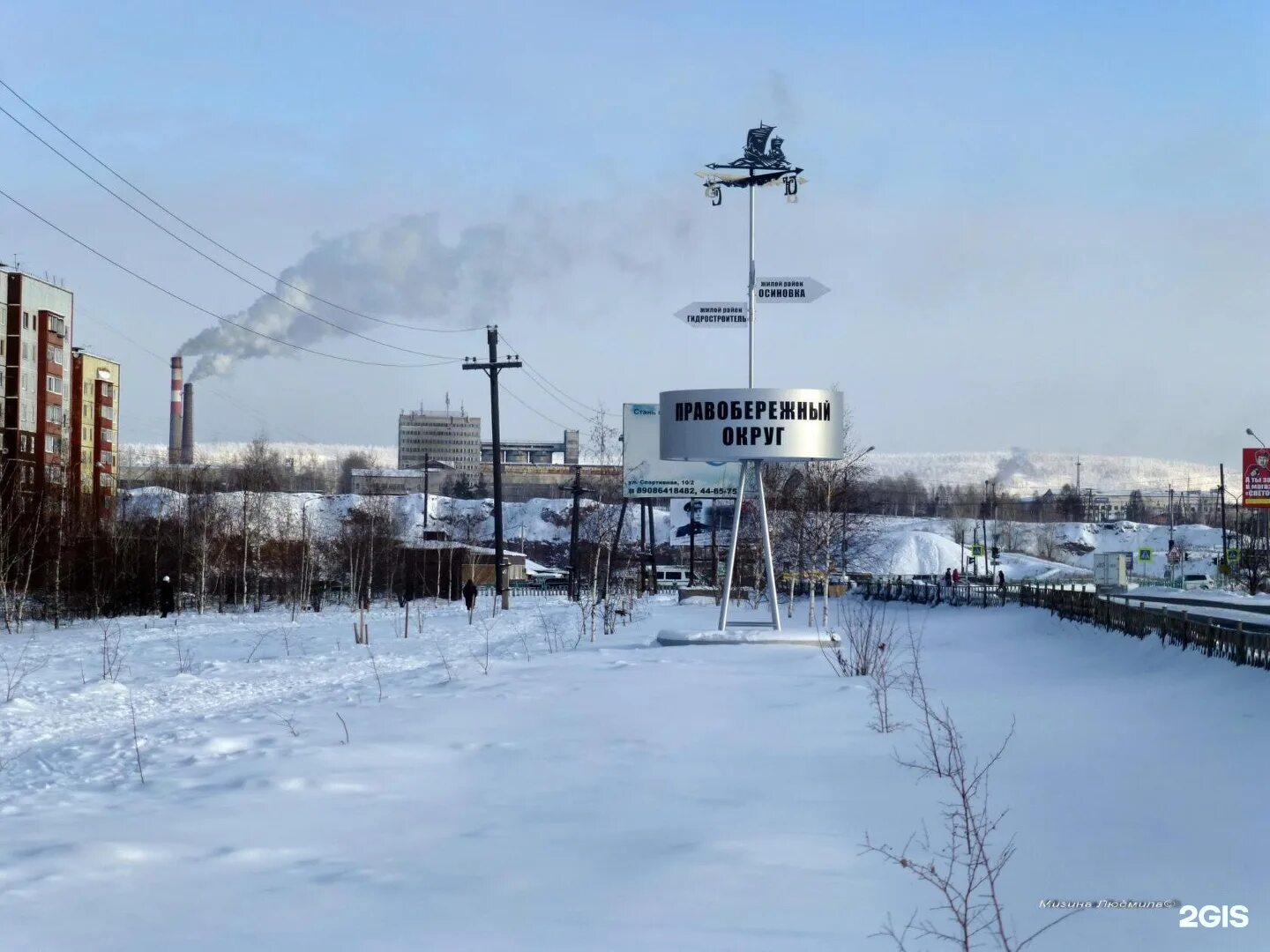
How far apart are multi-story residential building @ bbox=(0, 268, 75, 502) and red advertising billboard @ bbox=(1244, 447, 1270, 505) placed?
5813 cm

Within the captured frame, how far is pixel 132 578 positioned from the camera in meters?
51.3

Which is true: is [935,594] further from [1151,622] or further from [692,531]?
[1151,622]

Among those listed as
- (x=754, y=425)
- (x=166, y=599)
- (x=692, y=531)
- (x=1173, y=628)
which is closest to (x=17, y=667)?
(x=754, y=425)

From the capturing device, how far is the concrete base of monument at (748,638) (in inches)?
920

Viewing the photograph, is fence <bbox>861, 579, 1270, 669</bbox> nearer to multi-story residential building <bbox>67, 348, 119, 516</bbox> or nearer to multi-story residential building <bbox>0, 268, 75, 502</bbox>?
multi-story residential building <bbox>0, 268, 75, 502</bbox>

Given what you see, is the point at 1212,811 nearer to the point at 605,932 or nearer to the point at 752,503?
the point at 605,932

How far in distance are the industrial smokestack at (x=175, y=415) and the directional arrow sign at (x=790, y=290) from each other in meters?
88.9

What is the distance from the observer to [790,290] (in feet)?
82.8

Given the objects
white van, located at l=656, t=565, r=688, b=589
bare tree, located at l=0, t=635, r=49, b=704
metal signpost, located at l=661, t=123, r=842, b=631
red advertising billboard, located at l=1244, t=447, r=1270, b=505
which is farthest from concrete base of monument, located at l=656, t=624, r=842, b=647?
white van, located at l=656, t=565, r=688, b=589

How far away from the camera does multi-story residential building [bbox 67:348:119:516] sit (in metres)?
83.8

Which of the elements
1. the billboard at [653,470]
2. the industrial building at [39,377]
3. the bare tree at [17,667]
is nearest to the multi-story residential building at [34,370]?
the industrial building at [39,377]

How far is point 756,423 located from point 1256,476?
33021 mm

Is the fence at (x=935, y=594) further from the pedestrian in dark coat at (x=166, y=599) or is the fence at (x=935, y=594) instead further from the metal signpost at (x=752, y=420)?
the pedestrian in dark coat at (x=166, y=599)

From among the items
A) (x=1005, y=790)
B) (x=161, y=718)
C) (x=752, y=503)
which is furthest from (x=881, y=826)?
(x=752, y=503)
